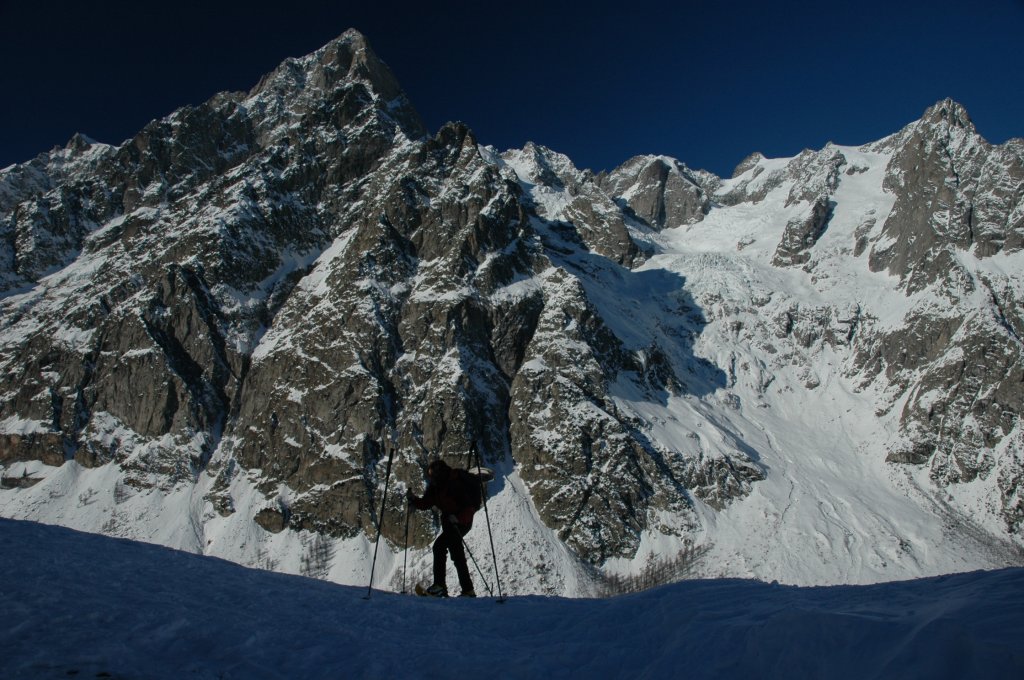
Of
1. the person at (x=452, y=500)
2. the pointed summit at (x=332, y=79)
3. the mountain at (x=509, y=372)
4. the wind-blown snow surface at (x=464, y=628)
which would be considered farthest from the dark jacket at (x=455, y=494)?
the pointed summit at (x=332, y=79)

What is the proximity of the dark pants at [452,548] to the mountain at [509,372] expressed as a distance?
5861 cm

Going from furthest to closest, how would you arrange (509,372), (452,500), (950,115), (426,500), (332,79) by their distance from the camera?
1. (332,79)
2. (950,115)
3. (509,372)
4. (426,500)
5. (452,500)

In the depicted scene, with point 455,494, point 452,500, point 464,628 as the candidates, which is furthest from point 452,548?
point 464,628

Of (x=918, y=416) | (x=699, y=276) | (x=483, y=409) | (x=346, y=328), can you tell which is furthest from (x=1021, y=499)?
(x=346, y=328)

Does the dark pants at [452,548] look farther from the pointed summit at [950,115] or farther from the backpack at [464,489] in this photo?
the pointed summit at [950,115]

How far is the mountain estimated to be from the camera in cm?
7794

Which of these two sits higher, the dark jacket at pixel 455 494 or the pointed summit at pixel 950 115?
the pointed summit at pixel 950 115

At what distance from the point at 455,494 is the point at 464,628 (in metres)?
4.59

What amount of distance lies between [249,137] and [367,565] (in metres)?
144

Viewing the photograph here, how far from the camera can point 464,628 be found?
7.22 meters

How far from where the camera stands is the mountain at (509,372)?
77.9 m

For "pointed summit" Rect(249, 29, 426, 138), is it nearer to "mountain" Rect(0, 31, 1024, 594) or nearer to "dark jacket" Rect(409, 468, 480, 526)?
"mountain" Rect(0, 31, 1024, 594)

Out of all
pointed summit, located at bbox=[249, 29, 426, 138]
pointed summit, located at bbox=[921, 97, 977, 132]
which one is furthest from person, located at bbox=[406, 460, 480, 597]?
pointed summit, located at bbox=[249, 29, 426, 138]

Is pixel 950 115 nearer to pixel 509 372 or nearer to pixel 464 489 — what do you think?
pixel 509 372
